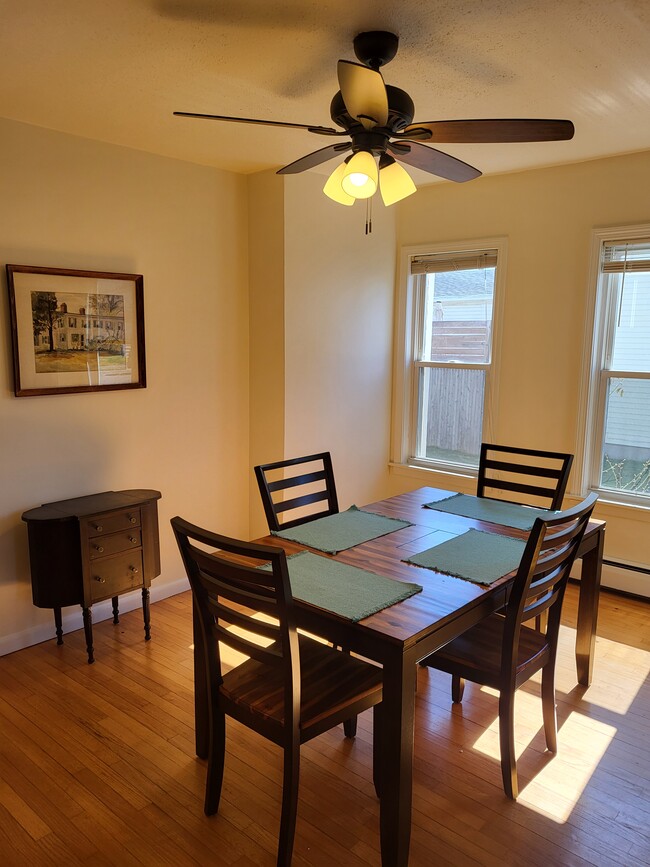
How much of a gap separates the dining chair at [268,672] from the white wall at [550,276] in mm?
2386

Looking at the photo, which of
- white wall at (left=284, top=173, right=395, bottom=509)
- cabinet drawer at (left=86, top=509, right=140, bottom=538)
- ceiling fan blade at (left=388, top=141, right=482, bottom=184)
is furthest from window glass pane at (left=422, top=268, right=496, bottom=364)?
cabinet drawer at (left=86, top=509, right=140, bottom=538)

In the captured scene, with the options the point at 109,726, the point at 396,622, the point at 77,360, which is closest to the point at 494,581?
the point at 396,622

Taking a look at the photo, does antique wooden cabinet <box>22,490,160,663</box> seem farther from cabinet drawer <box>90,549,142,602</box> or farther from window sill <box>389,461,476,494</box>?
window sill <box>389,461,476,494</box>

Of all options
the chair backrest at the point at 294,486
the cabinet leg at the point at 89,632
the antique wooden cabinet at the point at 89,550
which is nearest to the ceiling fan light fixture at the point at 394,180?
the chair backrest at the point at 294,486

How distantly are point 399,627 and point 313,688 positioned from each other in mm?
411

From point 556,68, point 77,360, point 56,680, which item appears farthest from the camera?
point 77,360

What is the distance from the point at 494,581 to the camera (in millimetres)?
2047

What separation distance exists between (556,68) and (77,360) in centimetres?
249

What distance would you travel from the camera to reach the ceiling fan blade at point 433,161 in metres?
2.03

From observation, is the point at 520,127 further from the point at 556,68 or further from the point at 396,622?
the point at 396,622

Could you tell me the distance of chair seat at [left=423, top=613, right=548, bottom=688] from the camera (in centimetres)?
213

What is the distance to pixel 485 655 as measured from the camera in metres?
2.20

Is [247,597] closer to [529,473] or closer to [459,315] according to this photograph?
[529,473]

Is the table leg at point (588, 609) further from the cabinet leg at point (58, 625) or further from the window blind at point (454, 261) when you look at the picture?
the cabinet leg at point (58, 625)
